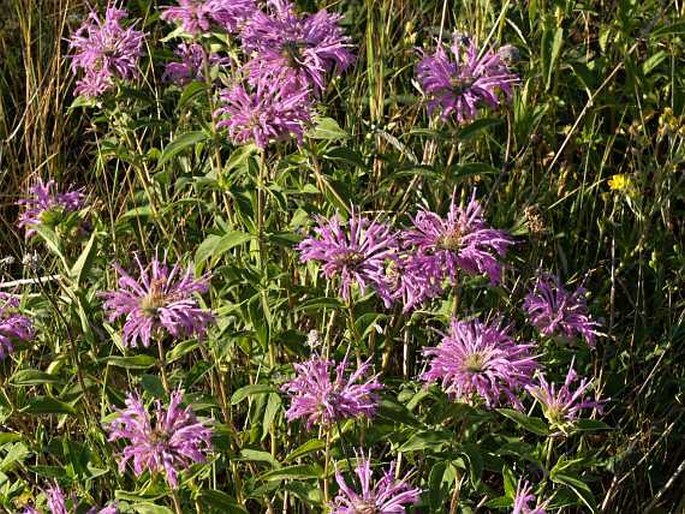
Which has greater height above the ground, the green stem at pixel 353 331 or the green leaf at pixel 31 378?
the green stem at pixel 353 331

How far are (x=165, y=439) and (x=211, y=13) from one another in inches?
26.6

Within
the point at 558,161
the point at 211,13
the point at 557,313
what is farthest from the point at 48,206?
the point at 558,161

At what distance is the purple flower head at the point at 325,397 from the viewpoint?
1504mm

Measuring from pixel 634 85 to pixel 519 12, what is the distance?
0.37 meters

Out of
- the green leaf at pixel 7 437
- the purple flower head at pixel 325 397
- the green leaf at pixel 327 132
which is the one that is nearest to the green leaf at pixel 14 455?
the green leaf at pixel 7 437

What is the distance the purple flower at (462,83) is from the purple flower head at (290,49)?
0.16m

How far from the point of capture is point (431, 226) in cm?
165

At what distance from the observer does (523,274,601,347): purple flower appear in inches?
71.5

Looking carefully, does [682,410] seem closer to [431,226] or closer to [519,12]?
[431,226]

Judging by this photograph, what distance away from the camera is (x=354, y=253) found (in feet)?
5.26

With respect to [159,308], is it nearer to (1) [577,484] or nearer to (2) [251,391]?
(2) [251,391]

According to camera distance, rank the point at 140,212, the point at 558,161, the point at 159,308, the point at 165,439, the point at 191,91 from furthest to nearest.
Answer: the point at 558,161, the point at 140,212, the point at 191,91, the point at 159,308, the point at 165,439

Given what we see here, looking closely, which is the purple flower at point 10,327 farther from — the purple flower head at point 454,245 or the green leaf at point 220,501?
the purple flower head at point 454,245

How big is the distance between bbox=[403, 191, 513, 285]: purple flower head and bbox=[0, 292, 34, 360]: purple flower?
61 centimetres
